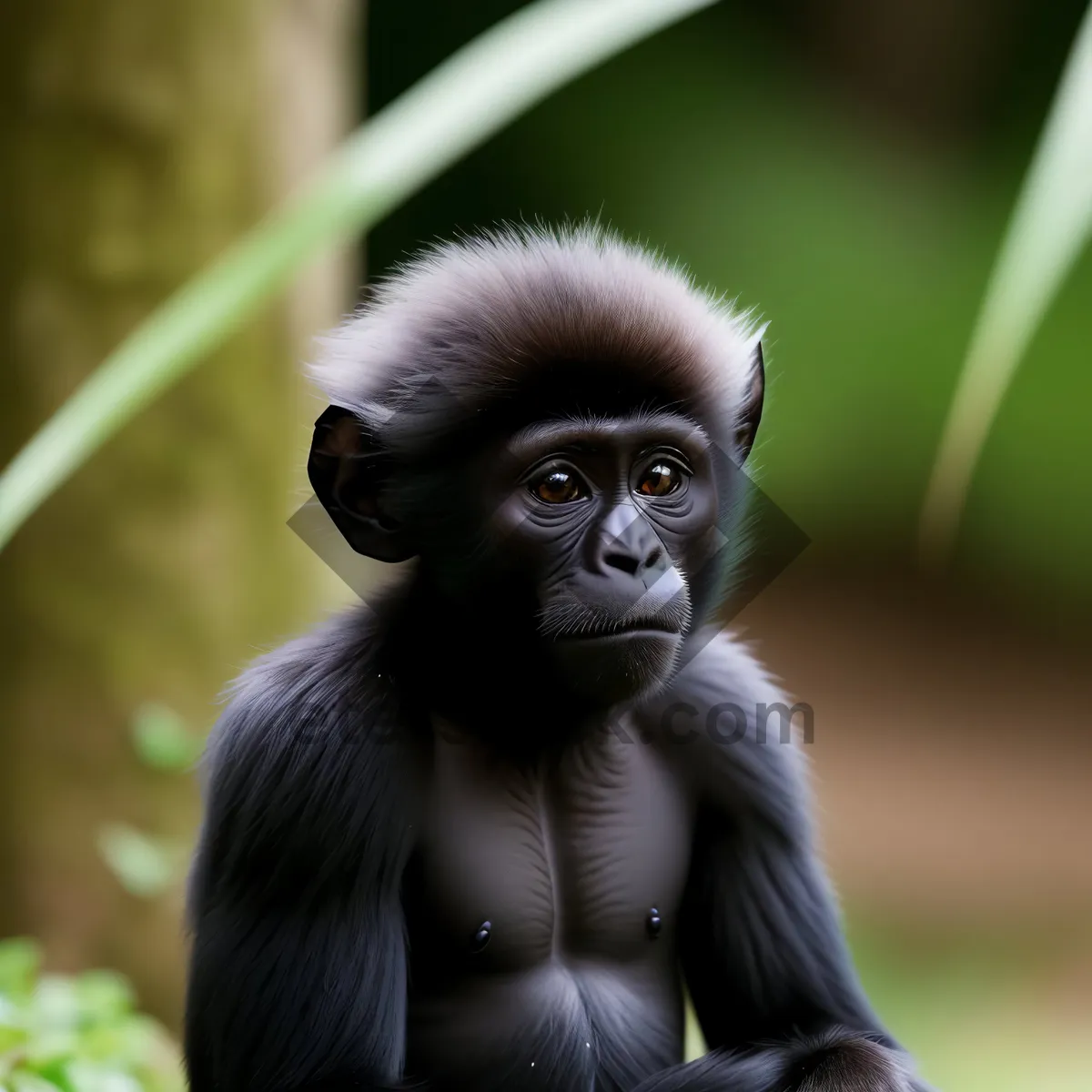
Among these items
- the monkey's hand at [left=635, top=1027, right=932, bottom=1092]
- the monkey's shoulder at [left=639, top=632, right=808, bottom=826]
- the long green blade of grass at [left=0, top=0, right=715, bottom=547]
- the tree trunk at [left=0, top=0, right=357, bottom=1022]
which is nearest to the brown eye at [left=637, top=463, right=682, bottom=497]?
the monkey's shoulder at [left=639, top=632, right=808, bottom=826]

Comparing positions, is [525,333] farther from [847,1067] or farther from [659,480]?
[847,1067]

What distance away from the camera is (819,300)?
1101cm

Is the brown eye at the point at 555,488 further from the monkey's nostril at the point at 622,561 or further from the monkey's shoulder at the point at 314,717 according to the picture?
the monkey's shoulder at the point at 314,717

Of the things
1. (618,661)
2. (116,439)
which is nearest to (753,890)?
(618,661)

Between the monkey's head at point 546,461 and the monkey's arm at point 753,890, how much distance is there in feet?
0.93

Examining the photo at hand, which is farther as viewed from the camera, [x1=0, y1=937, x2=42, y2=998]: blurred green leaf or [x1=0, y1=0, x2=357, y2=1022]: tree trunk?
[x1=0, y1=0, x2=357, y2=1022]: tree trunk

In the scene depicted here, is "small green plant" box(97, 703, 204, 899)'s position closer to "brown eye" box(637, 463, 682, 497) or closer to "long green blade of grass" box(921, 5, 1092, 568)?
"brown eye" box(637, 463, 682, 497)

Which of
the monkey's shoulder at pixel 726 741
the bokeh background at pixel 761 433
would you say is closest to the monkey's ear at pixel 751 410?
the bokeh background at pixel 761 433

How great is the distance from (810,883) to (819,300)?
27.6ft

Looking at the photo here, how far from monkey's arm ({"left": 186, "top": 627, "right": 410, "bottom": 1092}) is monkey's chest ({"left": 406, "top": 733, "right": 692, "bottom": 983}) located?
12 centimetres

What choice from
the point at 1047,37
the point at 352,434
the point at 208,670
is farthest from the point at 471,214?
the point at 352,434

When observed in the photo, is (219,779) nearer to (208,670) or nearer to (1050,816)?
(208,670)

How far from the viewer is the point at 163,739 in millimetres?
4898

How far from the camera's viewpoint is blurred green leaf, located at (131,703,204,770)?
4875 mm
